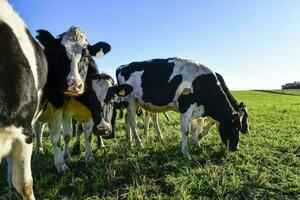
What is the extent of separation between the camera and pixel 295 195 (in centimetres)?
786

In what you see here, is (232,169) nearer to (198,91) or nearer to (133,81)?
(198,91)

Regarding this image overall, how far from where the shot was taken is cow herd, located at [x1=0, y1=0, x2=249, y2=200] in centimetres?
519

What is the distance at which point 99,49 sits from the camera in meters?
9.11

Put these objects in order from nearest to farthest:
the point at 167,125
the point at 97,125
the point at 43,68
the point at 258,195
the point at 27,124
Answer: the point at 27,124
the point at 43,68
the point at 258,195
the point at 97,125
the point at 167,125

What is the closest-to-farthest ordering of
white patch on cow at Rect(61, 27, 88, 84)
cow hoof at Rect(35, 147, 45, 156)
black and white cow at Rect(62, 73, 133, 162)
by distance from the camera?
white patch on cow at Rect(61, 27, 88, 84), black and white cow at Rect(62, 73, 133, 162), cow hoof at Rect(35, 147, 45, 156)

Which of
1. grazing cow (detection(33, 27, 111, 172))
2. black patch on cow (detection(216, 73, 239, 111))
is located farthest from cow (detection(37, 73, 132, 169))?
black patch on cow (detection(216, 73, 239, 111))

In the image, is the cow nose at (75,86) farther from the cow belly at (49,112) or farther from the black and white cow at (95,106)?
the black and white cow at (95,106)

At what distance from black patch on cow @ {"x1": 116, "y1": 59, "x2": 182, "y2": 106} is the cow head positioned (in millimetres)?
3260

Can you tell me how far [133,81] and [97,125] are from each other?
441cm

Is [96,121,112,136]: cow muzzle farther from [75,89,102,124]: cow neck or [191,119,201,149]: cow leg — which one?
[191,119,201,149]: cow leg

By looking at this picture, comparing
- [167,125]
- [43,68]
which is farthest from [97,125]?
[167,125]

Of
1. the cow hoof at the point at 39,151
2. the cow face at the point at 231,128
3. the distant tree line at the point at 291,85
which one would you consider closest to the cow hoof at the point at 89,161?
the cow hoof at the point at 39,151

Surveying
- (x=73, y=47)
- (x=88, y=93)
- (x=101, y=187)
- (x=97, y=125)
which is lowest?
(x=101, y=187)

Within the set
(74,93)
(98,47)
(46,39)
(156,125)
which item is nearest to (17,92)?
(74,93)
